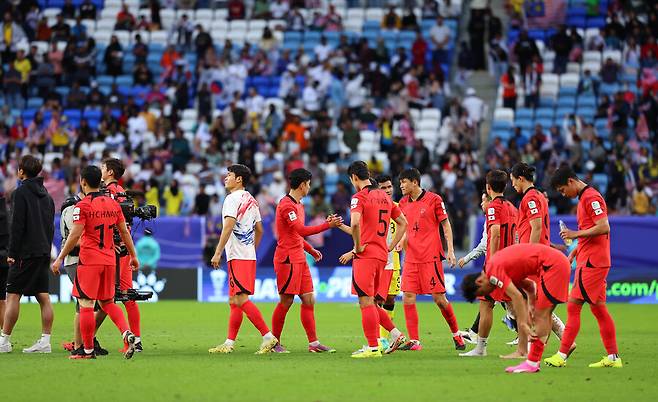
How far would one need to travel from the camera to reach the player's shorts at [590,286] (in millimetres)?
13531

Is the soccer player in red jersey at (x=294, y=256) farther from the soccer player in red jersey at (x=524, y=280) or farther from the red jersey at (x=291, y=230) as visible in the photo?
the soccer player in red jersey at (x=524, y=280)

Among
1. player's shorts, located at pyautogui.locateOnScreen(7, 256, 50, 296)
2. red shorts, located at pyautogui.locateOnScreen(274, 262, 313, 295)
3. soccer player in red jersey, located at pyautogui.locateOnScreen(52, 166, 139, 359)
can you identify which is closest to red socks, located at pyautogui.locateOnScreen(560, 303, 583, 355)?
red shorts, located at pyautogui.locateOnScreen(274, 262, 313, 295)

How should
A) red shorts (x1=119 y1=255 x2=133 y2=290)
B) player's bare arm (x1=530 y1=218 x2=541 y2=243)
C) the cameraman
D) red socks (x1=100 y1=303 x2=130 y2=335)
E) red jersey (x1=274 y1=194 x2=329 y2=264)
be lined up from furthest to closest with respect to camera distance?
1. red shorts (x1=119 y1=255 x2=133 y2=290)
2. the cameraman
3. red jersey (x1=274 y1=194 x2=329 y2=264)
4. player's bare arm (x1=530 y1=218 x2=541 y2=243)
5. red socks (x1=100 y1=303 x2=130 y2=335)

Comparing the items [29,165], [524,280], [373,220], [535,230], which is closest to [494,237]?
[535,230]

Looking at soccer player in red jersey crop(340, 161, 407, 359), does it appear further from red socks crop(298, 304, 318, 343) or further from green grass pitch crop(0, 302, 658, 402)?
red socks crop(298, 304, 318, 343)

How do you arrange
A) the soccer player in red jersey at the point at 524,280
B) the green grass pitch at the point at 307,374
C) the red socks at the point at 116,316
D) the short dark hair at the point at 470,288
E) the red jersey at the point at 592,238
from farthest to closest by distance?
1. the red socks at the point at 116,316
2. the red jersey at the point at 592,238
3. the soccer player in red jersey at the point at 524,280
4. the short dark hair at the point at 470,288
5. the green grass pitch at the point at 307,374

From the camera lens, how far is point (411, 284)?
16078 mm

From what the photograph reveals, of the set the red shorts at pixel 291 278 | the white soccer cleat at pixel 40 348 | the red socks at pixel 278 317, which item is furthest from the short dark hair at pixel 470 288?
the white soccer cleat at pixel 40 348

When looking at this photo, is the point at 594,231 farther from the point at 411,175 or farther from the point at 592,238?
the point at 411,175

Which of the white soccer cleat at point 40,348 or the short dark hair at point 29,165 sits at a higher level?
the short dark hair at point 29,165

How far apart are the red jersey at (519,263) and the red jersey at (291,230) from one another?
9.48 feet

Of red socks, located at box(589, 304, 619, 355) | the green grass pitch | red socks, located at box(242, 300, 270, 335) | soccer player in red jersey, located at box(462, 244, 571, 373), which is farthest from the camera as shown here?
red socks, located at box(242, 300, 270, 335)

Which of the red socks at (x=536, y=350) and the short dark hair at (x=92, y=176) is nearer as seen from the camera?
the red socks at (x=536, y=350)

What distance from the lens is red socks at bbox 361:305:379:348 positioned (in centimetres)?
1441
